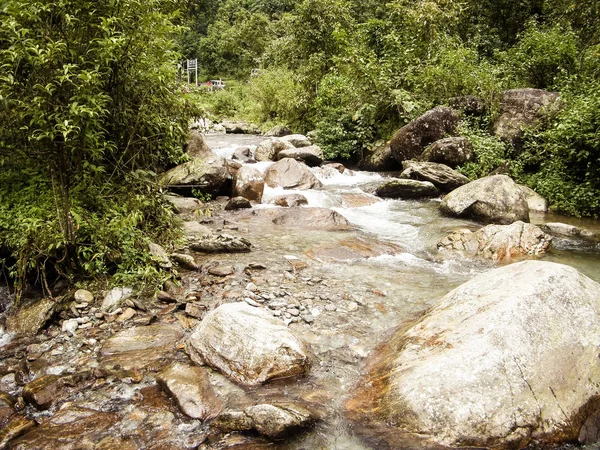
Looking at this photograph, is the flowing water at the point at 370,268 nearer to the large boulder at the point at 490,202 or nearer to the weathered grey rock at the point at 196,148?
the large boulder at the point at 490,202

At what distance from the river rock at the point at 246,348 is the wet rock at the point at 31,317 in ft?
5.46

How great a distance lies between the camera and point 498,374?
9.81 ft

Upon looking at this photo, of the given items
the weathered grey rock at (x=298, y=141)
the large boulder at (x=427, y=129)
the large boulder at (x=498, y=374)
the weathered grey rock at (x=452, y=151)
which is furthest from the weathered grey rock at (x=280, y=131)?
the large boulder at (x=498, y=374)

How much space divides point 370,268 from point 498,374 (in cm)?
334

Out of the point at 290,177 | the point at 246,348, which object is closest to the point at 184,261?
the point at 246,348

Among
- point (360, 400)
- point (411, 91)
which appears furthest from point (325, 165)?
point (360, 400)

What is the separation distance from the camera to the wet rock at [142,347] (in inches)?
145

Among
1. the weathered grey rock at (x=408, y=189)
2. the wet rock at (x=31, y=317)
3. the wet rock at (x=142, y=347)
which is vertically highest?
the weathered grey rock at (x=408, y=189)

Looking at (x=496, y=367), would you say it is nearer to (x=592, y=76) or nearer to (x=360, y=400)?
(x=360, y=400)

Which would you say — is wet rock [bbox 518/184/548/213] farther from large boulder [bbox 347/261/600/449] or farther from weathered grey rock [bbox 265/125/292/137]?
weathered grey rock [bbox 265/125/292/137]

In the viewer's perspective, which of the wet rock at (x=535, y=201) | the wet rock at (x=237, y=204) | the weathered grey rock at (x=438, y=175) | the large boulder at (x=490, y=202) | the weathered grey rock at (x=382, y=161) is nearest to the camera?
the large boulder at (x=490, y=202)

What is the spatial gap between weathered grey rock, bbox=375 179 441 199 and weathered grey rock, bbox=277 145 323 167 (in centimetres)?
393

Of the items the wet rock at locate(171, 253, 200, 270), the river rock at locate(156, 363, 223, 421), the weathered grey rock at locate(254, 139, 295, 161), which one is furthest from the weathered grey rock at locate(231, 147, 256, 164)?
the river rock at locate(156, 363, 223, 421)

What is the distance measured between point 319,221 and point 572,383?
604 centimetres
